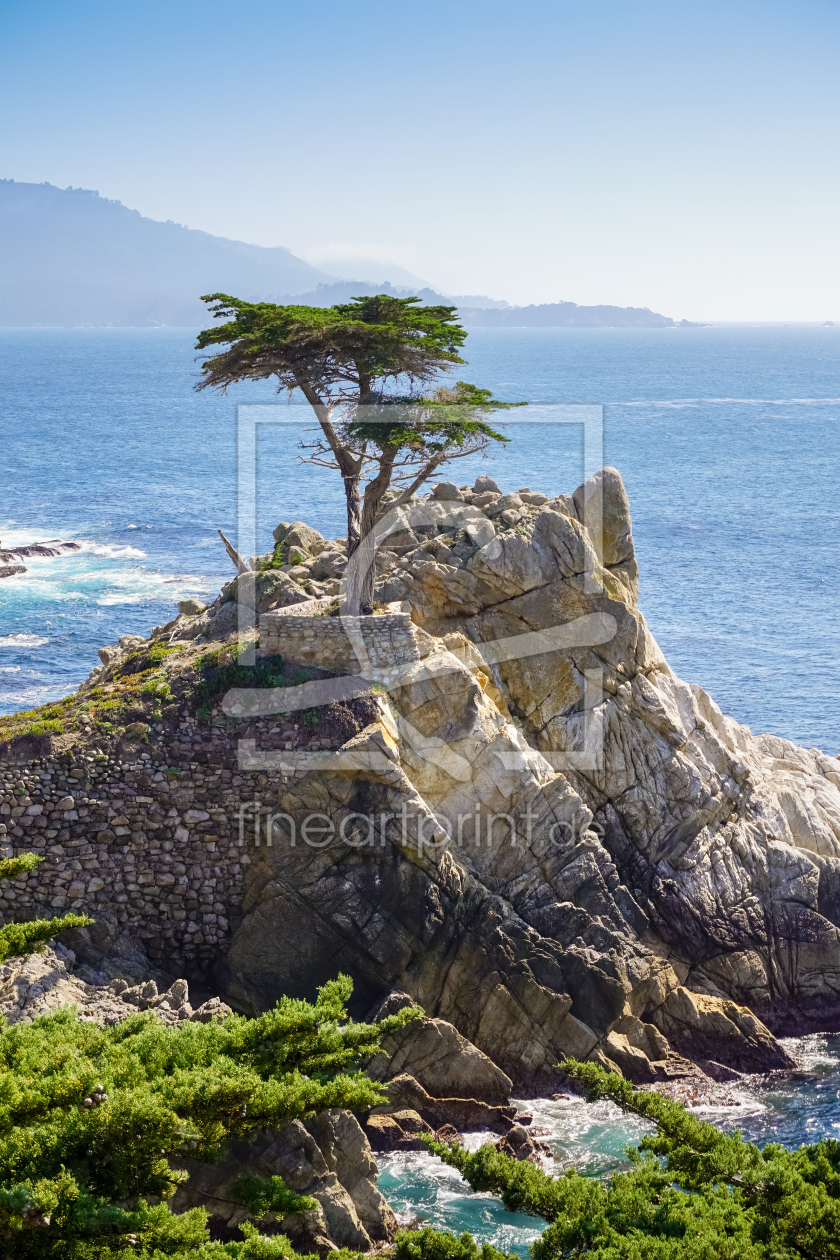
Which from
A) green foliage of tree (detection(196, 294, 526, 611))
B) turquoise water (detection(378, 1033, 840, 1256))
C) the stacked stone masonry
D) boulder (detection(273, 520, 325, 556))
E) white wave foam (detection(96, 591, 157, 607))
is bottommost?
turquoise water (detection(378, 1033, 840, 1256))

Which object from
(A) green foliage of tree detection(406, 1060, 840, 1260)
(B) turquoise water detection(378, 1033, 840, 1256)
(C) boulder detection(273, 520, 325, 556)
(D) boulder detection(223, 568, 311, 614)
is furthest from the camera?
(C) boulder detection(273, 520, 325, 556)

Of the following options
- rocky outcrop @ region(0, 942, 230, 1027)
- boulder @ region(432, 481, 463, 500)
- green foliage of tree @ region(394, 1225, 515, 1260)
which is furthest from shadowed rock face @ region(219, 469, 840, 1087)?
green foliage of tree @ region(394, 1225, 515, 1260)

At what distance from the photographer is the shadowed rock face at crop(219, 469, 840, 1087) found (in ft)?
84.0

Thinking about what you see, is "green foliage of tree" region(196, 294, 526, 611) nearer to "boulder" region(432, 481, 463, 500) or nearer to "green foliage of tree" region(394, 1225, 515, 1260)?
"boulder" region(432, 481, 463, 500)

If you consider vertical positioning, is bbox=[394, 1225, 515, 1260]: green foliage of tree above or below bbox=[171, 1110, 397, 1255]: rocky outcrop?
above

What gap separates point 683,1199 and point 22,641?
4315cm

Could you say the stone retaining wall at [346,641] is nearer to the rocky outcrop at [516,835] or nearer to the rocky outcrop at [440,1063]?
the rocky outcrop at [516,835]

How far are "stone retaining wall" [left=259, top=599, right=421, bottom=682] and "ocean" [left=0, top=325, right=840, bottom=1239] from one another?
34.5 feet

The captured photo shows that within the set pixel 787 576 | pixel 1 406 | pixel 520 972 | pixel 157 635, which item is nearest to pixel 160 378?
pixel 1 406

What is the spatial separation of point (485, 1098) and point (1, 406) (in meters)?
144

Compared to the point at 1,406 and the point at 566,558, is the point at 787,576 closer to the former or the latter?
the point at 566,558

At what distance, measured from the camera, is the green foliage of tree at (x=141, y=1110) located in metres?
13.7

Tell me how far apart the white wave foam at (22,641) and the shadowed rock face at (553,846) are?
25.5 meters

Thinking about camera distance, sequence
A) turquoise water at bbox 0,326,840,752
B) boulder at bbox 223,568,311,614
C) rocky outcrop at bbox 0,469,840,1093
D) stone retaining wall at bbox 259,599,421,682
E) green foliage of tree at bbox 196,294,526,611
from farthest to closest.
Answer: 1. turquoise water at bbox 0,326,840,752
2. boulder at bbox 223,568,311,614
3. green foliage of tree at bbox 196,294,526,611
4. stone retaining wall at bbox 259,599,421,682
5. rocky outcrop at bbox 0,469,840,1093
